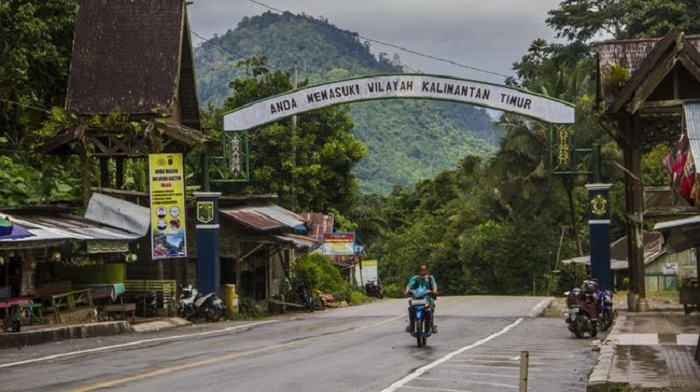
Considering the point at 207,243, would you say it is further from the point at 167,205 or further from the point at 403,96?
the point at 403,96

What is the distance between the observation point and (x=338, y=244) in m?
52.5

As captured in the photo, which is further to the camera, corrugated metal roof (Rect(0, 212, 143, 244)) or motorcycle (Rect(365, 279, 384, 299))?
motorcycle (Rect(365, 279, 384, 299))

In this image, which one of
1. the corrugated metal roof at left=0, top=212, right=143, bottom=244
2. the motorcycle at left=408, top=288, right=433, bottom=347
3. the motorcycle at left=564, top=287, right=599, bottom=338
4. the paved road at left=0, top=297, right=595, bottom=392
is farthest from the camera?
the corrugated metal roof at left=0, top=212, right=143, bottom=244

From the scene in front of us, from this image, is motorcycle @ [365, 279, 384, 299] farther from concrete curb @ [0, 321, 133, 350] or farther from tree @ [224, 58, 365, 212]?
concrete curb @ [0, 321, 133, 350]

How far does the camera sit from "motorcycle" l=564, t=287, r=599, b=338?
22.5m

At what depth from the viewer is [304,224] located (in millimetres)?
40000

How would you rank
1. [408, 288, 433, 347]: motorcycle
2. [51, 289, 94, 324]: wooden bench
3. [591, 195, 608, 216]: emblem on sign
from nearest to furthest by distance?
[408, 288, 433, 347]: motorcycle, [51, 289, 94, 324]: wooden bench, [591, 195, 608, 216]: emblem on sign

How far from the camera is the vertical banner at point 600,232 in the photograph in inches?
1228

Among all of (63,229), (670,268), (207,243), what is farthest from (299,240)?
(670,268)

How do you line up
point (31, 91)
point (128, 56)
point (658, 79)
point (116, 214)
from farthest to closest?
point (31, 91)
point (128, 56)
point (116, 214)
point (658, 79)

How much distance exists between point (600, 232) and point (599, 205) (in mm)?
816

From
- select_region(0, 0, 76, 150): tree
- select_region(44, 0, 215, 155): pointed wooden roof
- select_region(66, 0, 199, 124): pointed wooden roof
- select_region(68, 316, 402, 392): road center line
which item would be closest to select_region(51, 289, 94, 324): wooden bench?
select_region(44, 0, 215, 155): pointed wooden roof

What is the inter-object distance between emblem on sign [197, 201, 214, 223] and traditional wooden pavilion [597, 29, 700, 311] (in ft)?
39.5

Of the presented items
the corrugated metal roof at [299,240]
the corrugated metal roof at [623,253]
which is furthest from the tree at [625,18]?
the corrugated metal roof at [299,240]
